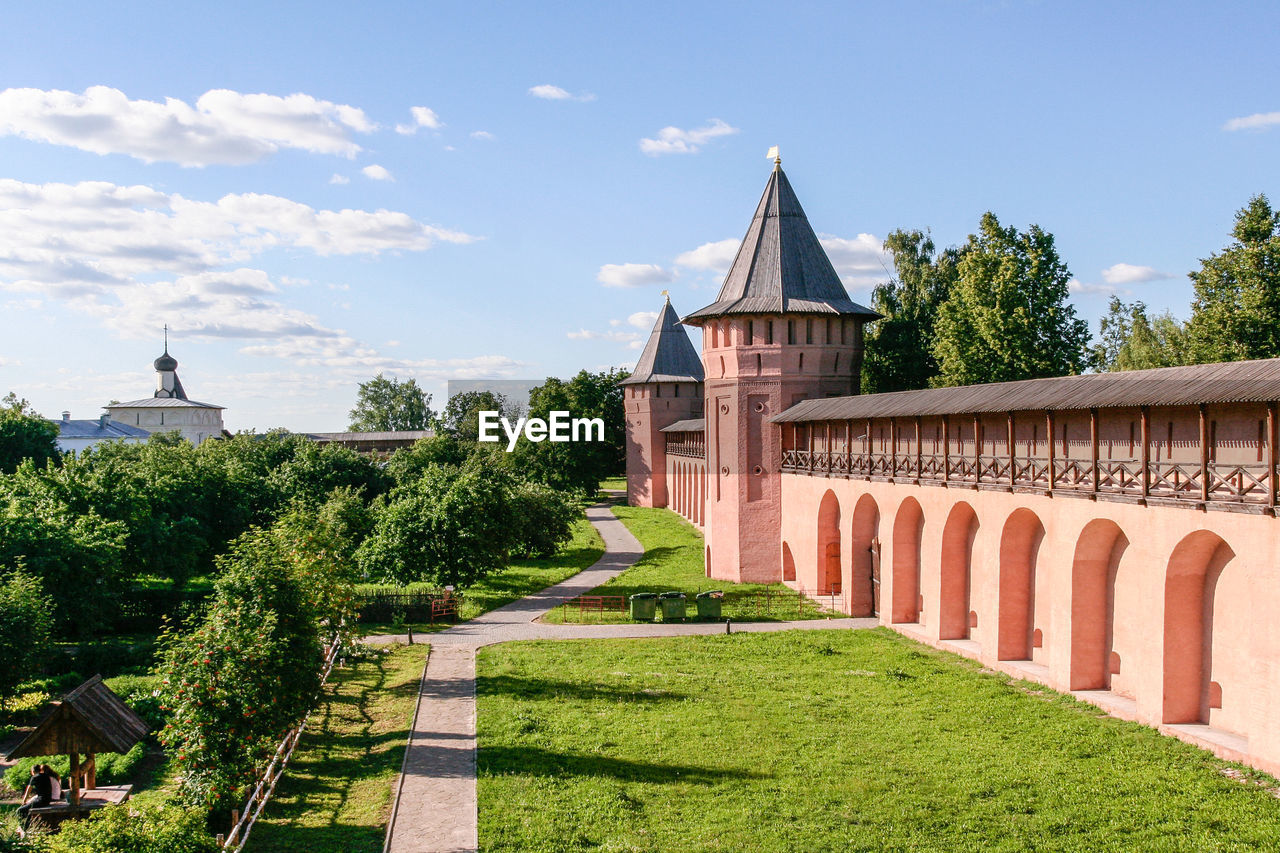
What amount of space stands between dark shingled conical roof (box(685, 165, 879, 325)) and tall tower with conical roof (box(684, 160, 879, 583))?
0.04m

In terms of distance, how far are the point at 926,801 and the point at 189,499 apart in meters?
27.2

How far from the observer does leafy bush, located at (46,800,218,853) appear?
8.36 meters

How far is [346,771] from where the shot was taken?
13.6 metres

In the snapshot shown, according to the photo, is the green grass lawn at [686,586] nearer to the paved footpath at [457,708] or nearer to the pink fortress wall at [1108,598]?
the paved footpath at [457,708]

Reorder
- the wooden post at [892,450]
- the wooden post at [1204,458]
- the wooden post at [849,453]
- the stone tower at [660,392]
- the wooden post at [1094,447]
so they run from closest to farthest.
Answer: the wooden post at [1204,458]
the wooden post at [1094,447]
the wooden post at [892,450]
the wooden post at [849,453]
the stone tower at [660,392]

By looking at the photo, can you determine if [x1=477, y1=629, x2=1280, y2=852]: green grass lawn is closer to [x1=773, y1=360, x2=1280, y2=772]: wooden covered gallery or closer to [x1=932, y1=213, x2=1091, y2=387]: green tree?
[x1=773, y1=360, x2=1280, y2=772]: wooden covered gallery

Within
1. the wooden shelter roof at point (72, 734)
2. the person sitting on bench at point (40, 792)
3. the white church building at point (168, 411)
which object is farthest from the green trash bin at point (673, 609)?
the white church building at point (168, 411)

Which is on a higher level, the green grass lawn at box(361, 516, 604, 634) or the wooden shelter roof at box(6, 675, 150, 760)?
the wooden shelter roof at box(6, 675, 150, 760)

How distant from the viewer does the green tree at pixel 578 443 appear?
185ft

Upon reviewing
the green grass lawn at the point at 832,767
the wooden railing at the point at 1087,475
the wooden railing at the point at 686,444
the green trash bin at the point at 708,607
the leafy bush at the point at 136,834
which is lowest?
the green grass lawn at the point at 832,767

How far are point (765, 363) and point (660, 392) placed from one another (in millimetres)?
26580

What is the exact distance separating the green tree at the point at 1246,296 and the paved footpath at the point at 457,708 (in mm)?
14003

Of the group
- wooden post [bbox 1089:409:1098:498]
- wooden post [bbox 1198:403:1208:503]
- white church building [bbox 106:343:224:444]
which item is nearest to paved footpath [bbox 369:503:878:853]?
wooden post [bbox 1089:409:1098:498]

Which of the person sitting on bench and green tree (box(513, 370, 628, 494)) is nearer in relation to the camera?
the person sitting on bench
